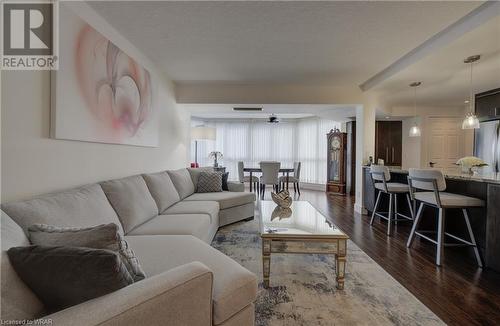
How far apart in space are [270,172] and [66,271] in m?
5.11

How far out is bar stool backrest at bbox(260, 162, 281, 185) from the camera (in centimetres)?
575

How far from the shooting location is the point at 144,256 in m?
1.44

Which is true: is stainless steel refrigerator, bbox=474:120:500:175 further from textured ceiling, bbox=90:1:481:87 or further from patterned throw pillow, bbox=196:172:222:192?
patterned throw pillow, bbox=196:172:222:192

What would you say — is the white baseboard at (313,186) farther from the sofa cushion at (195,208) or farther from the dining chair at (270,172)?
the sofa cushion at (195,208)

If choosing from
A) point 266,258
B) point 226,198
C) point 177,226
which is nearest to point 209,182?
point 226,198

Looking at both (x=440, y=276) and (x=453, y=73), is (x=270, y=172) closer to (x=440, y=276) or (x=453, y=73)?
(x=453, y=73)

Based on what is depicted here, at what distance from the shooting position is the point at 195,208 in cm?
269

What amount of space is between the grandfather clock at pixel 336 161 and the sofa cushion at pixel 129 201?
5324 millimetres

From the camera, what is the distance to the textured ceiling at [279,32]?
204 cm

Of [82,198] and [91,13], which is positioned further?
[91,13]

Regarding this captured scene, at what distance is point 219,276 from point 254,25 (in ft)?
7.15

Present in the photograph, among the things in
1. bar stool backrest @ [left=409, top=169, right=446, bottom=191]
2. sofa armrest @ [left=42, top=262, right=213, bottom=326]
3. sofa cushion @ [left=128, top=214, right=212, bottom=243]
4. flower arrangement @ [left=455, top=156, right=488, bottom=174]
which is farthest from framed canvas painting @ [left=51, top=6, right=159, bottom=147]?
flower arrangement @ [left=455, top=156, right=488, bottom=174]

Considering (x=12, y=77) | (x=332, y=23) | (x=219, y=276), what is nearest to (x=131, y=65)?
(x=12, y=77)

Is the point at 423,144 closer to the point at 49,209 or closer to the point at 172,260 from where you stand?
the point at 172,260
